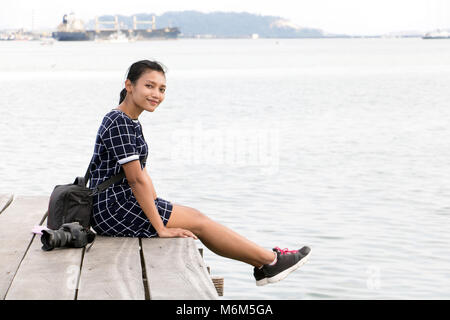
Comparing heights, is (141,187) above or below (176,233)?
above

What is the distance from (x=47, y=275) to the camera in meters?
3.67

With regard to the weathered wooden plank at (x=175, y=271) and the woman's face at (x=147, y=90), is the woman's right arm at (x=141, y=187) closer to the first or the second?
the weathered wooden plank at (x=175, y=271)

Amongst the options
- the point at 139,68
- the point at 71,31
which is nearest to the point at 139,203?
the point at 139,68

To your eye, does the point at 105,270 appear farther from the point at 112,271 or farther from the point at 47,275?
the point at 47,275

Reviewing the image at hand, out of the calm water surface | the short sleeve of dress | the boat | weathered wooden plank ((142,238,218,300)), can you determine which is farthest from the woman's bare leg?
the boat

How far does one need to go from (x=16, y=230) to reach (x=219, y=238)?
1260mm

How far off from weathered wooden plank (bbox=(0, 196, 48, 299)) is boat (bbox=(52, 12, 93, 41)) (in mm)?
167806

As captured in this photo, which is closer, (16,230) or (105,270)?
(105,270)

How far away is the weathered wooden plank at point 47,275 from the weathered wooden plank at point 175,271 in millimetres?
354

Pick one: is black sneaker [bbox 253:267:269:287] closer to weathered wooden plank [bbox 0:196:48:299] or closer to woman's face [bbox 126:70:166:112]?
woman's face [bbox 126:70:166:112]

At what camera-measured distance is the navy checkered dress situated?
13.9ft

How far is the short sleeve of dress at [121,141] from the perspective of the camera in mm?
4215

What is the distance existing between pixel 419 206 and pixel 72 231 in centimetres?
636
